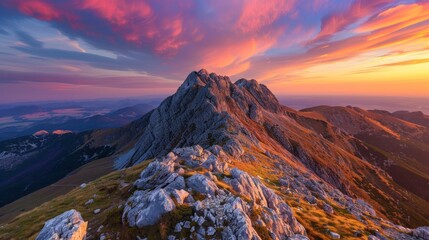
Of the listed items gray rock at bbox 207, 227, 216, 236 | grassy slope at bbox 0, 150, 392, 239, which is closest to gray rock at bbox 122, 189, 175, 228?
grassy slope at bbox 0, 150, 392, 239

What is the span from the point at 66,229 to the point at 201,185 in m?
18.0

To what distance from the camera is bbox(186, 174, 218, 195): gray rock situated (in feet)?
109

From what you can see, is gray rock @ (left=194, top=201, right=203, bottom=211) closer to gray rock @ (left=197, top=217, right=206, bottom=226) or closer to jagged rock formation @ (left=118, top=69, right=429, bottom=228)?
Result: gray rock @ (left=197, top=217, right=206, bottom=226)

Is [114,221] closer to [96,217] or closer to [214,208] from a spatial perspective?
[96,217]

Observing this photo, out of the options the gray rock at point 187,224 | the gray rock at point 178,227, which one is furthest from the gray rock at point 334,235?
the gray rock at point 178,227

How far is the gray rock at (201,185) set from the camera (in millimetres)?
33206

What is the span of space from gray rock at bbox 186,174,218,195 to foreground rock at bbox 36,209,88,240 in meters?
15.3

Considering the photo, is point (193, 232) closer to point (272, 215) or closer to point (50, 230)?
point (272, 215)

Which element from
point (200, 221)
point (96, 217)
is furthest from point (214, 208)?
point (96, 217)

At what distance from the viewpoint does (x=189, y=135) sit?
139500 mm

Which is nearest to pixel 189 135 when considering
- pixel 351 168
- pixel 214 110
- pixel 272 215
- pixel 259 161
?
pixel 214 110

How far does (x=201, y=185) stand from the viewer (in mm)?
33938

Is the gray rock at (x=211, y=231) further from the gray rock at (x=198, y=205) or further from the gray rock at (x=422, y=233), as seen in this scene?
the gray rock at (x=422, y=233)

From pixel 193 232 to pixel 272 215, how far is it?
14.0 meters
